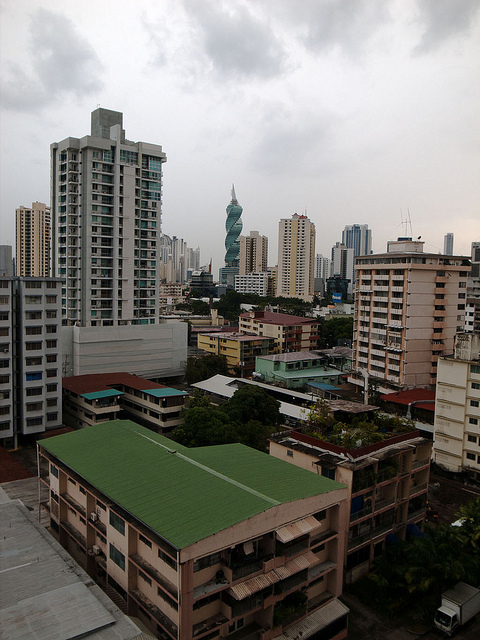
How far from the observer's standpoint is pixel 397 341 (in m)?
36.7

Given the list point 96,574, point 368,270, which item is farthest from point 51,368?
point 368,270

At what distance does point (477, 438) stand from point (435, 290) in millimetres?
15662

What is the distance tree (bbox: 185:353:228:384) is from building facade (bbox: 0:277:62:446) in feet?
47.7

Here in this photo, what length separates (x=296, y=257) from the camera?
112 meters

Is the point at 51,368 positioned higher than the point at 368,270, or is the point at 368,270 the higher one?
the point at 368,270

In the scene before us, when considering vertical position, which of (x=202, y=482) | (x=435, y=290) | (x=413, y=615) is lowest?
(x=413, y=615)

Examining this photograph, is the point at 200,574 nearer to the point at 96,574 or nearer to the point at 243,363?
the point at 96,574

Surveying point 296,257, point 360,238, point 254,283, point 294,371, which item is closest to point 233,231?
point 254,283

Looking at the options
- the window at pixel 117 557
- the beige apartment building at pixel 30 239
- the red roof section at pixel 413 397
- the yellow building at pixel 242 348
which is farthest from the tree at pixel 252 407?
the beige apartment building at pixel 30 239

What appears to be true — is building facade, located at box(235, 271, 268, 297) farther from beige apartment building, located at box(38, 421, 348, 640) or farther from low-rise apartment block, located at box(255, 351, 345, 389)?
beige apartment building, located at box(38, 421, 348, 640)

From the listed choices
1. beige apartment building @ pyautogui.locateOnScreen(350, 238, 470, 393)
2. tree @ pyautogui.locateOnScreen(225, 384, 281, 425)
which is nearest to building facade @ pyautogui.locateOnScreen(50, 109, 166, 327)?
tree @ pyautogui.locateOnScreen(225, 384, 281, 425)

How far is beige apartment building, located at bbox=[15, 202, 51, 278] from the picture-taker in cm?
8262

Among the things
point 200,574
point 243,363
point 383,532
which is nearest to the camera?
point 200,574

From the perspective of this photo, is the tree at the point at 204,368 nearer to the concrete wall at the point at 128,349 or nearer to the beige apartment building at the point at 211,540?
the concrete wall at the point at 128,349
